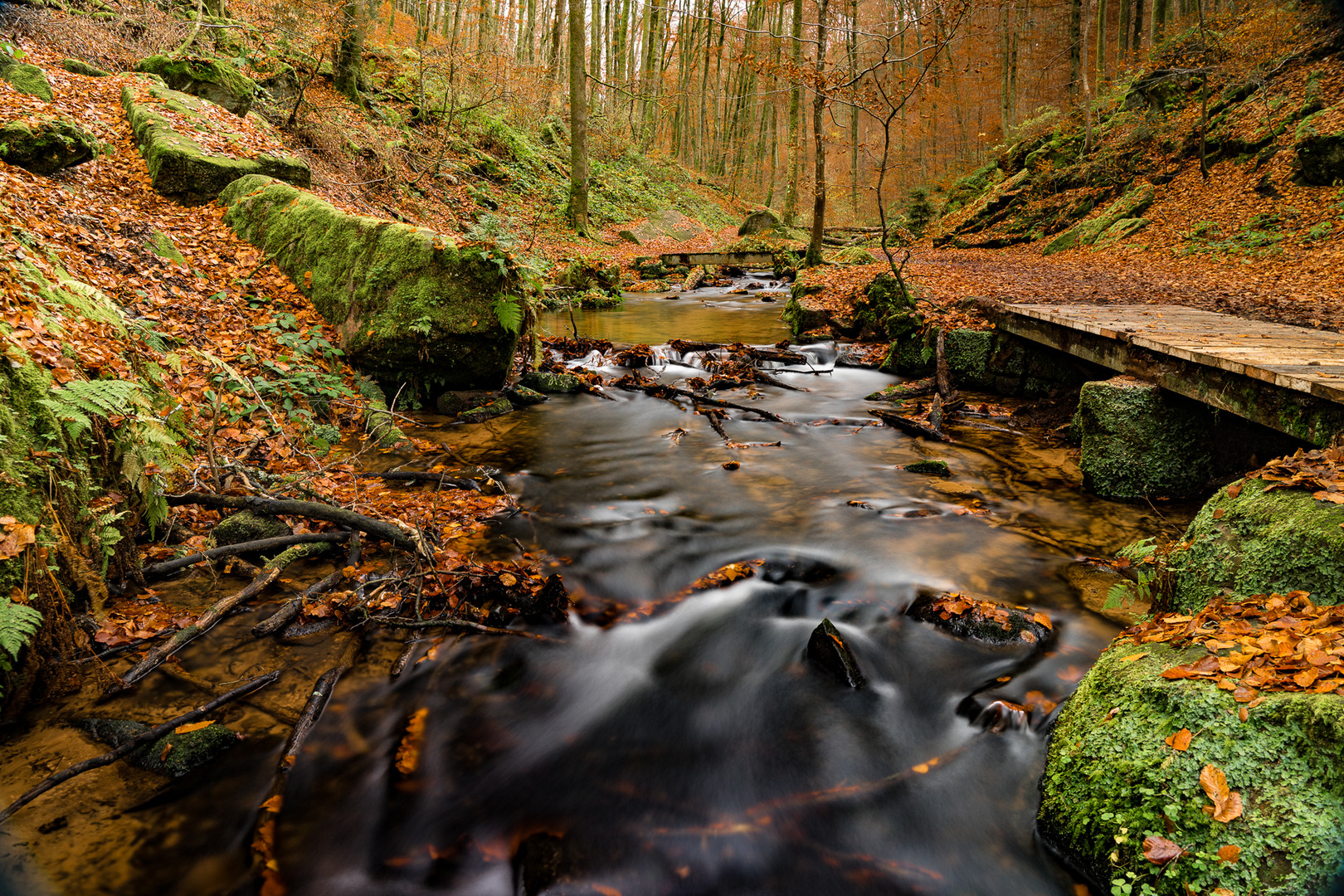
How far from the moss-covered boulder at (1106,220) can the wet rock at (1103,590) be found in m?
16.2

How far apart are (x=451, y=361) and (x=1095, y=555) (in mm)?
6905

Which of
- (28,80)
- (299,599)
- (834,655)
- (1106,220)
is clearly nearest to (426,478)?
(299,599)

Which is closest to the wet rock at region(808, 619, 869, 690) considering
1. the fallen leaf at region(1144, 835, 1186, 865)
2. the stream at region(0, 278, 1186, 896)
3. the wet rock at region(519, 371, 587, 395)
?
the stream at region(0, 278, 1186, 896)

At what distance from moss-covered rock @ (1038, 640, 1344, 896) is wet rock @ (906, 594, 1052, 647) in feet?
4.06

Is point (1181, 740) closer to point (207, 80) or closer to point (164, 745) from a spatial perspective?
point (164, 745)


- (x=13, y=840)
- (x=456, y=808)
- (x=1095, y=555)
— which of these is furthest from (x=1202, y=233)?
(x=13, y=840)

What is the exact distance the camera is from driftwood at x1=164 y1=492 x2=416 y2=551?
4.37 meters

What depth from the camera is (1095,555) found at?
197 inches

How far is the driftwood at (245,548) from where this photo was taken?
390 centimetres

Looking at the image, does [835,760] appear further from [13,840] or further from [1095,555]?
[13,840]

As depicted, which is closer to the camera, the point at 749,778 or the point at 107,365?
the point at 749,778

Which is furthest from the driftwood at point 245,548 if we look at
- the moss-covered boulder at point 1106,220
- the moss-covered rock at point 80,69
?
the moss-covered boulder at point 1106,220

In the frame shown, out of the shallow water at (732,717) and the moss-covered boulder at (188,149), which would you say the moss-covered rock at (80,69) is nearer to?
the moss-covered boulder at (188,149)

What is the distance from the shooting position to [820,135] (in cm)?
1642
